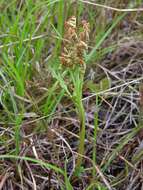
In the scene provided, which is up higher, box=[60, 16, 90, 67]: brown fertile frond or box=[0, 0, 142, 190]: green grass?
box=[60, 16, 90, 67]: brown fertile frond

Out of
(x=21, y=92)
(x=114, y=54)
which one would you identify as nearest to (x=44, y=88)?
(x=21, y=92)

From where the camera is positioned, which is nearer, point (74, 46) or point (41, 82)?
point (74, 46)

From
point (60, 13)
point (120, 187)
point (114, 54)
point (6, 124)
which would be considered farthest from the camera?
point (114, 54)

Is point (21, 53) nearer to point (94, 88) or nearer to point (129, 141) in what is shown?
point (94, 88)

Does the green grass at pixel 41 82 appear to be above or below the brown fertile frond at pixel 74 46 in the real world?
below

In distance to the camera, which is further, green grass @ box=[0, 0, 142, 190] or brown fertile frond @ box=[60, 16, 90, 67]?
green grass @ box=[0, 0, 142, 190]

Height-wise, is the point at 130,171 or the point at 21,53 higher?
the point at 21,53

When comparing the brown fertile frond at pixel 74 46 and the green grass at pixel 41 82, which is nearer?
the brown fertile frond at pixel 74 46

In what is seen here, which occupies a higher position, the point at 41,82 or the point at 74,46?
the point at 74,46
